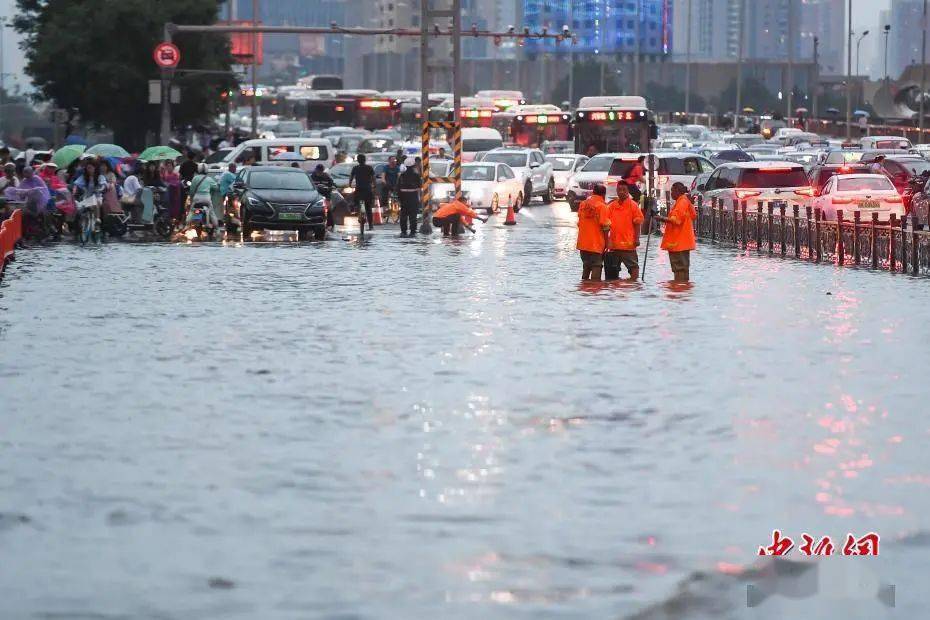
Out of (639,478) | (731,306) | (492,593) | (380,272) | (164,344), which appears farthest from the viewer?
(380,272)

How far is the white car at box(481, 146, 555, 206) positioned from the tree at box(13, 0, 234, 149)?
2088 cm

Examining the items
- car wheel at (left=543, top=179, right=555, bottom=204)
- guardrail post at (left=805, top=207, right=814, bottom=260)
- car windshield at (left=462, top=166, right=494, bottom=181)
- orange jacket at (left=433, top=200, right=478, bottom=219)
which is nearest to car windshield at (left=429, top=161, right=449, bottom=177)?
car windshield at (left=462, top=166, right=494, bottom=181)

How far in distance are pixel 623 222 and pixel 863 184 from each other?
1209 centimetres

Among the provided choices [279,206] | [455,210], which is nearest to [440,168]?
[455,210]

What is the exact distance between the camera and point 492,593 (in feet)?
28.5

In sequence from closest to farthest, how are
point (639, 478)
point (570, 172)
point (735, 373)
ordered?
point (639, 478) < point (735, 373) < point (570, 172)

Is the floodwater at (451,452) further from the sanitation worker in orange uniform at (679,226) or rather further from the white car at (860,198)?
the white car at (860,198)

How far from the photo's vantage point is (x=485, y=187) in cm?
5372

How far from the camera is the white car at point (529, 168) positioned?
5944 cm

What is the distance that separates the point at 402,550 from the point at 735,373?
27.1 feet

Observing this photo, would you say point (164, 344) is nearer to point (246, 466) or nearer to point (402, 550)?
point (246, 466)

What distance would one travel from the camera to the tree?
254 ft

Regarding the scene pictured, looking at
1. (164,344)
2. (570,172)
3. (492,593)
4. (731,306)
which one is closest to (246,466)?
(492,593)

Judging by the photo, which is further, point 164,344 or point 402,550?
point 164,344
